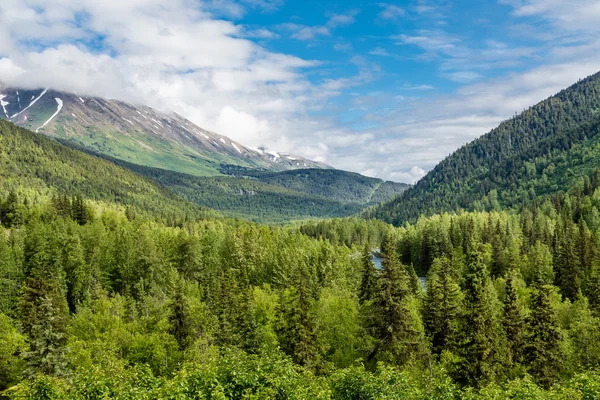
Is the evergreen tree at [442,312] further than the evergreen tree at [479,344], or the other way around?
the evergreen tree at [442,312]

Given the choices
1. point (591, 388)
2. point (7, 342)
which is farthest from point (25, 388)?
point (591, 388)

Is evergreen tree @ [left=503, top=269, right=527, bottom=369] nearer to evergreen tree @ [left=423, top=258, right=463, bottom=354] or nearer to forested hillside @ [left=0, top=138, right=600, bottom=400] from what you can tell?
forested hillside @ [left=0, top=138, right=600, bottom=400]

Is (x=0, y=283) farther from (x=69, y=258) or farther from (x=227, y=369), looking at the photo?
(x=227, y=369)

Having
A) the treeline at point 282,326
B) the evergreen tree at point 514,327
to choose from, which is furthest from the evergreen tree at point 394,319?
the evergreen tree at point 514,327

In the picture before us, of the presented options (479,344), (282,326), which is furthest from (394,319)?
(282,326)

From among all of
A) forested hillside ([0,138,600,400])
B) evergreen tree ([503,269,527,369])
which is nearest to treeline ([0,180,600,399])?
evergreen tree ([503,269,527,369])

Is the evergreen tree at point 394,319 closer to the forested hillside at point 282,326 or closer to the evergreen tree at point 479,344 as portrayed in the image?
the forested hillside at point 282,326

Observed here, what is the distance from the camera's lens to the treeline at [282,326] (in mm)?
37250

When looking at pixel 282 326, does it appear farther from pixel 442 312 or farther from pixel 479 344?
pixel 479 344

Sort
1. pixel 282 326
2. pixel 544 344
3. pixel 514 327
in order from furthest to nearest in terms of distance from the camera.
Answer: pixel 282 326
pixel 514 327
pixel 544 344

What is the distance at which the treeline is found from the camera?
37250 millimetres

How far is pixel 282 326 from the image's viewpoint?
72.8m

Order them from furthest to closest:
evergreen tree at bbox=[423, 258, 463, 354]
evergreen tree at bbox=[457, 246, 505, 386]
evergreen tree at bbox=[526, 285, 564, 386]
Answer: evergreen tree at bbox=[423, 258, 463, 354] < evergreen tree at bbox=[526, 285, 564, 386] < evergreen tree at bbox=[457, 246, 505, 386]

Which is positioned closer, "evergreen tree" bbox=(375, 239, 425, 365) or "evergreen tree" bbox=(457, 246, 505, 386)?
"evergreen tree" bbox=(457, 246, 505, 386)
